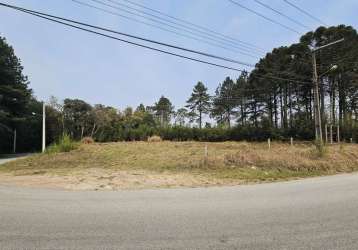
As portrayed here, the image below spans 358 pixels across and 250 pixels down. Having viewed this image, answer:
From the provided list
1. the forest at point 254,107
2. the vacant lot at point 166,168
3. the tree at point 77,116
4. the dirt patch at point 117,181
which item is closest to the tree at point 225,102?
the forest at point 254,107

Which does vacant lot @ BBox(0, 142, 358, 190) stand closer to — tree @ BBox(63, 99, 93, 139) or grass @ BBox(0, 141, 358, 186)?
grass @ BBox(0, 141, 358, 186)

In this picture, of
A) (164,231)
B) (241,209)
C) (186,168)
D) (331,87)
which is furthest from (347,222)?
(331,87)

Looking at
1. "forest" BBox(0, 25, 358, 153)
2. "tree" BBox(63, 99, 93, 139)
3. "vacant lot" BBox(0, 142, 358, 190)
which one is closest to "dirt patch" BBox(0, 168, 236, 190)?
"vacant lot" BBox(0, 142, 358, 190)

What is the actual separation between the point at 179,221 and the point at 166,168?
38.4ft

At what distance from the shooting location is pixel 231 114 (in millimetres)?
78375

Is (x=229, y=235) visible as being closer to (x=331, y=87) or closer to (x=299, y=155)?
(x=299, y=155)

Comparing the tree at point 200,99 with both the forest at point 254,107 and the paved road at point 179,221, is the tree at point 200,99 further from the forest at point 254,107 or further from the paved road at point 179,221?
the paved road at point 179,221

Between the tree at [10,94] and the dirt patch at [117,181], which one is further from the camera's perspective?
the tree at [10,94]

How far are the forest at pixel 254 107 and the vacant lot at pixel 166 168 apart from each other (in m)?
10.8

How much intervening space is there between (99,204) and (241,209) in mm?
3344

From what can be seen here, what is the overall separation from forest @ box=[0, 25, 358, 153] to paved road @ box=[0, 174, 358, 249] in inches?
894

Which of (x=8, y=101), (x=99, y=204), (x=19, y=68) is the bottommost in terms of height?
(x=99, y=204)

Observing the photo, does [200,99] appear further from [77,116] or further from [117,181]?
[117,181]

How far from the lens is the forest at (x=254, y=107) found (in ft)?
138
